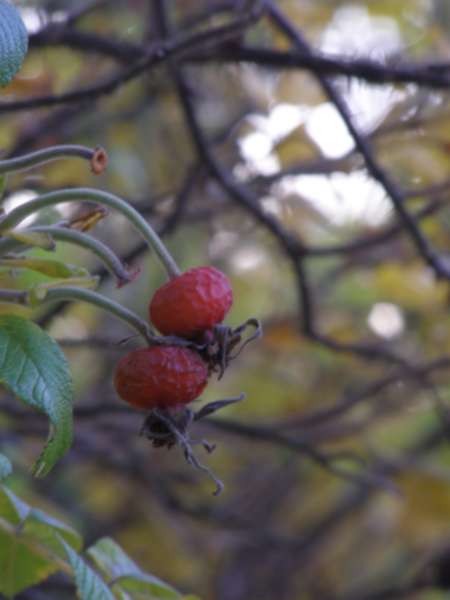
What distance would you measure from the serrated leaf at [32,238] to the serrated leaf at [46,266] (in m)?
0.02

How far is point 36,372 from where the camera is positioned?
899 millimetres

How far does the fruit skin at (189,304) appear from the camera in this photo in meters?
1.00

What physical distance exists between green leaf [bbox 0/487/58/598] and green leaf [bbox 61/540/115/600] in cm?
9

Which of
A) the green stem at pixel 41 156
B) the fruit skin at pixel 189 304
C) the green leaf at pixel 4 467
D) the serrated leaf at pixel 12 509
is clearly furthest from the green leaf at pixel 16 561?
the green stem at pixel 41 156

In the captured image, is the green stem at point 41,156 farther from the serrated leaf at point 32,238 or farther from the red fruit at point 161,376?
the red fruit at point 161,376

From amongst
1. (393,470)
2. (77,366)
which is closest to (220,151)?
(77,366)

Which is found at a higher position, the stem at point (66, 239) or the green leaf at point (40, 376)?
the stem at point (66, 239)

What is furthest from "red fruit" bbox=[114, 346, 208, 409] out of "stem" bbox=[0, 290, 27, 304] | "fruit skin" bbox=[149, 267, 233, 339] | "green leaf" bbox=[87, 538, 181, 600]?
"green leaf" bbox=[87, 538, 181, 600]

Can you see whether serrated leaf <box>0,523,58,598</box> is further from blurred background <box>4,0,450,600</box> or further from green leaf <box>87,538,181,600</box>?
blurred background <box>4,0,450,600</box>

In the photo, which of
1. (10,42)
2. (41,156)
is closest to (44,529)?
(41,156)

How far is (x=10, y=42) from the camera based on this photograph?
36.6 inches

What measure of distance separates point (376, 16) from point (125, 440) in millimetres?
1538

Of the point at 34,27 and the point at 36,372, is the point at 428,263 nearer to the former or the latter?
the point at 34,27

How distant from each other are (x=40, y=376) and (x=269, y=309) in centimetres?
232
